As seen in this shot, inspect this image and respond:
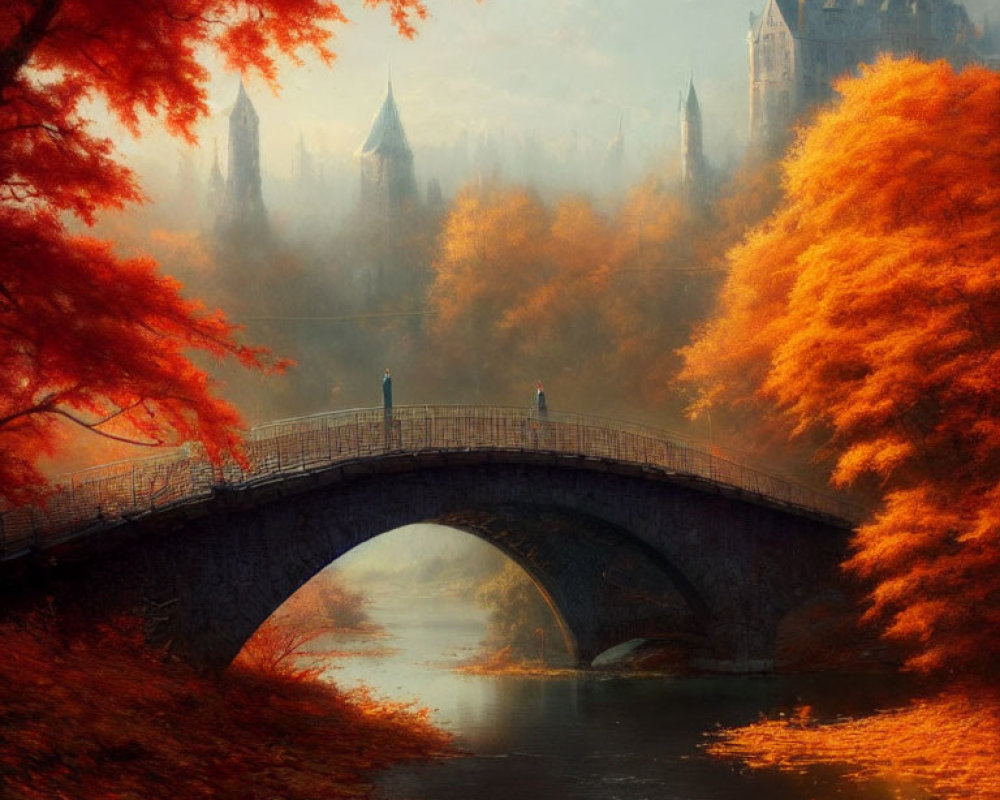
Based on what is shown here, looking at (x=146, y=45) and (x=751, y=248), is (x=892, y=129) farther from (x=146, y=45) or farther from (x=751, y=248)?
(x=146, y=45)

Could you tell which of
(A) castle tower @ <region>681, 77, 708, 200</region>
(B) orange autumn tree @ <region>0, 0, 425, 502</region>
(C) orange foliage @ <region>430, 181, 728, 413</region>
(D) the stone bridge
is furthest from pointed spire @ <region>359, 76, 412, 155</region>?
(B) orange autumn tree @ <region>0, 0, 425, 502</region>

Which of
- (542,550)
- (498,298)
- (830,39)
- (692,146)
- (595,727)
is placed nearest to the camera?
(595,727)

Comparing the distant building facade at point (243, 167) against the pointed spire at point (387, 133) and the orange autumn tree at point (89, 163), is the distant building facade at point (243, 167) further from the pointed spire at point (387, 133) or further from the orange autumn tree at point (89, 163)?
the orange autumn tree at point (89, 163)

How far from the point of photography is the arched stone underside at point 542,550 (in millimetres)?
22438

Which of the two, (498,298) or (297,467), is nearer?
(297,467)

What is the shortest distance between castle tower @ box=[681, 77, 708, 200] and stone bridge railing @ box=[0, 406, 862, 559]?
46078 millimetres

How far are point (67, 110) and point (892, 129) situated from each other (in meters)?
18.3

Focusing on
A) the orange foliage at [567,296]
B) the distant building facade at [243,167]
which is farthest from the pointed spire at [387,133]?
the orange foliage at [567,296]

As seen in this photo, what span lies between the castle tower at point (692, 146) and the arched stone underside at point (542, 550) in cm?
4632

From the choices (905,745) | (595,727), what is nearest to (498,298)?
(595,727)

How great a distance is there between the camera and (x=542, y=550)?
109ft

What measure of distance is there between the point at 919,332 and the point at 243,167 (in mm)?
64848

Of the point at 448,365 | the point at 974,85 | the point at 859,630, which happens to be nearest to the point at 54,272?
the point at 974,85

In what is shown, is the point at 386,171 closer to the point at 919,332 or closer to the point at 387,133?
the point at 387,133
